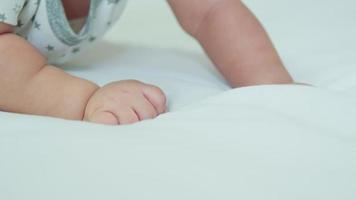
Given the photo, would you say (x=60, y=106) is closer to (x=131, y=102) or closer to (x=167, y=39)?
(x=131, y=102)

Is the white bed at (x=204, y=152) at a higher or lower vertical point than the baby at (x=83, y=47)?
higher

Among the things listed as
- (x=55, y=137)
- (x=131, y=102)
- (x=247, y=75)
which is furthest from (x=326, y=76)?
(x=55, y=137)

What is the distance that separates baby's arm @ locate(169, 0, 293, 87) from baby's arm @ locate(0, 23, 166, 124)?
0.43 ft

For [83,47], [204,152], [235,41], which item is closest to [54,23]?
[83,47]

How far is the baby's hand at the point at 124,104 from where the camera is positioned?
0.51 meters

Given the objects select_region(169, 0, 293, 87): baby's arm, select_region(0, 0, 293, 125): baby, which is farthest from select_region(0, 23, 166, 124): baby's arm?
select_region(169, 0, 293, 87): baby's arm

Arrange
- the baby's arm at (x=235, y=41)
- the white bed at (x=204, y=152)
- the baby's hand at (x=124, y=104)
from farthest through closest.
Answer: the baby's arm at (x=235, y=41) < the baby's hand at (x=124, y=104) < the white bed at (x=204, y=152)

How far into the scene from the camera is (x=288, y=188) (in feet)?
1.20

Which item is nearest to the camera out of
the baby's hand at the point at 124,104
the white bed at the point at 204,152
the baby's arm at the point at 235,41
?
the white bed at the point at 204,152

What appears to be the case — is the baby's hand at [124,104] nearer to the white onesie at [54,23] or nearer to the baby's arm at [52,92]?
the baby's arm at [52,92]

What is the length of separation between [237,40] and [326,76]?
11 cm

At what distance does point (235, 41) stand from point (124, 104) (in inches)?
7.4

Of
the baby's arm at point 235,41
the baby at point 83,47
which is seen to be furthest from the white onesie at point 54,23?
the baby's arm at point 235,41

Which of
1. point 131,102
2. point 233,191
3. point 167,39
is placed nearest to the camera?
point 233,191
